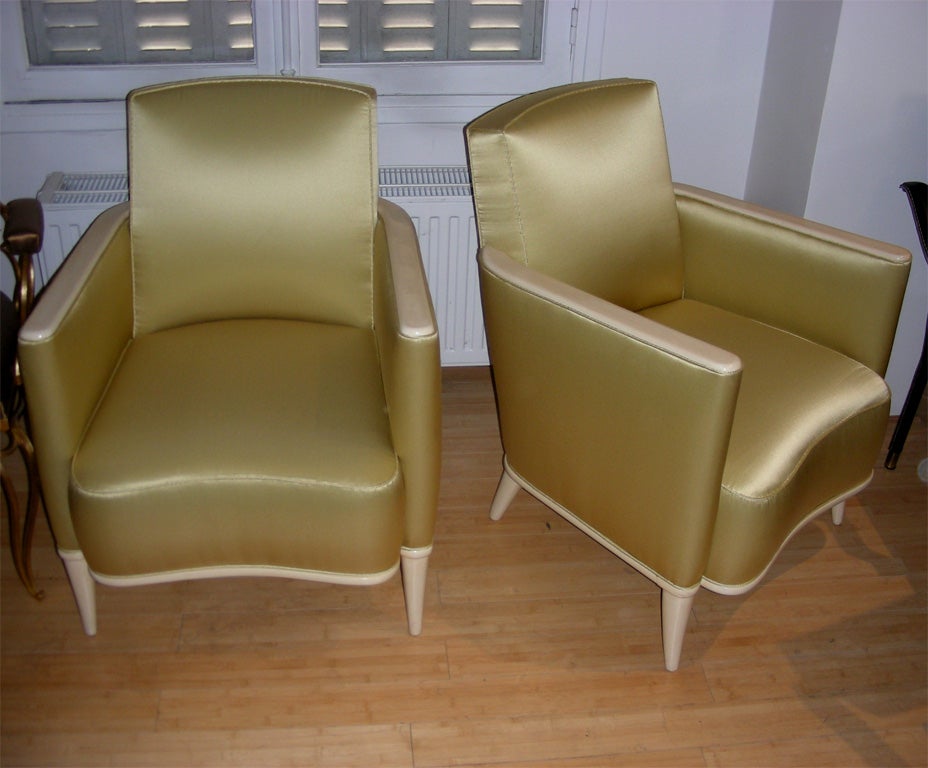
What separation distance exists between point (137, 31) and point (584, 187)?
1229 millimetres

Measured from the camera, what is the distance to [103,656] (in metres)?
1.79

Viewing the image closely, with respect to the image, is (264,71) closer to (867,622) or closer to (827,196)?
(827,196)

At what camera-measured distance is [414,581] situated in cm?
179

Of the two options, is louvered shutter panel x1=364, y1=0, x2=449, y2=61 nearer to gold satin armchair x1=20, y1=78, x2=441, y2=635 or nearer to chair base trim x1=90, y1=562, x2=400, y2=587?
gold satin armchair x1=20, y1=78, x2=441, y2=635

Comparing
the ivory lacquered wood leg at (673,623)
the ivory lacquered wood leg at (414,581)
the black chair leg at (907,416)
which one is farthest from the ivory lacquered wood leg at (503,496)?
the black chair leg at (907,416)

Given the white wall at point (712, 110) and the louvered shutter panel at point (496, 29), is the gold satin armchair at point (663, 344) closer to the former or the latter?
the white wall at point (712, 110)

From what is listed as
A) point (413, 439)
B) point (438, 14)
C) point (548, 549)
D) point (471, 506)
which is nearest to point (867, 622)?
point (548, 549)

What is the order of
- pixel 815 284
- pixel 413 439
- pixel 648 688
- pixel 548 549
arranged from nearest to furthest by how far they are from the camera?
pixel 413 439
pixel 648 688
pixel 815 284
pixel 548 549

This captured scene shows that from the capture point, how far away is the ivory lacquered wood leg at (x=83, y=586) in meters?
1.71

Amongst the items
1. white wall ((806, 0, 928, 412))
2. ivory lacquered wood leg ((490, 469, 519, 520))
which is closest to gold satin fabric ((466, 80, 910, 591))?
ivory lacquered wood leg ((490, 469, 519, 520))

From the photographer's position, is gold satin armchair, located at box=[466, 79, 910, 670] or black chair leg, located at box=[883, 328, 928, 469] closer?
gold satin armchair, located at box=[466, 79, 910, 670]

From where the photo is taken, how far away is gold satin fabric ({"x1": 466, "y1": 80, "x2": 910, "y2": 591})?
5.08ft

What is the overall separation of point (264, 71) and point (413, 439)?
4.05 feet

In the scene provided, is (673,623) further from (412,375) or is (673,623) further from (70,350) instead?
(70,350)
